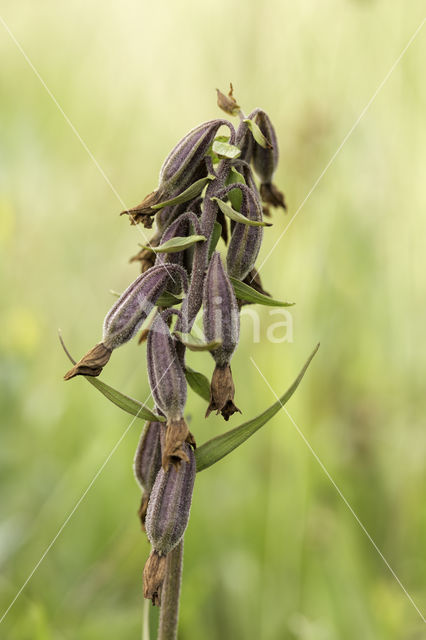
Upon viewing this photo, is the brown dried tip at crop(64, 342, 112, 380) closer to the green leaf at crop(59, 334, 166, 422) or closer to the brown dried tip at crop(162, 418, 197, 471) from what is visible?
the green leaf at crop(59, 334, 166, 422)

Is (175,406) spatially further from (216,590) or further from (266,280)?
(266,280)

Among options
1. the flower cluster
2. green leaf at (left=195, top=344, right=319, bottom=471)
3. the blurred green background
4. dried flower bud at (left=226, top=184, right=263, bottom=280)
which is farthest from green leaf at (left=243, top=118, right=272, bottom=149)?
the blurred green background

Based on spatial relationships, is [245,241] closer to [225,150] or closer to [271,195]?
[225,150]

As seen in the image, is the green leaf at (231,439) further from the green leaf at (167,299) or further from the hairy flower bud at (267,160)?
the hairy flower bud at (267,160)

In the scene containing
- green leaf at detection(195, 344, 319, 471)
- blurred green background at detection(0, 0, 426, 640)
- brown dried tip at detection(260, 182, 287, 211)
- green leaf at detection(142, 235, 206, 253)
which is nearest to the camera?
green leaf at detection(142, 235, 206, 253)

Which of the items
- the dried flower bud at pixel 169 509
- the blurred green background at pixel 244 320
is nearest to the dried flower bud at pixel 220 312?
the dried flower bud at pixel 169 509

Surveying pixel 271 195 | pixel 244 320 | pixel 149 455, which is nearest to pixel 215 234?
pixel 271 195
